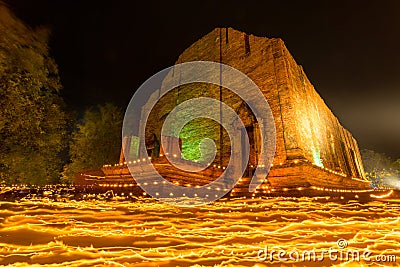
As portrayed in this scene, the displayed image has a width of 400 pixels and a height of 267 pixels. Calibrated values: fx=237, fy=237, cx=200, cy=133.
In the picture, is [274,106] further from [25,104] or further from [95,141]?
[95,141]

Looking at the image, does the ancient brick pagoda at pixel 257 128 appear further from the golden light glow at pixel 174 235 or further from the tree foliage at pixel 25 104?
the golden light glow at pixel 174 235

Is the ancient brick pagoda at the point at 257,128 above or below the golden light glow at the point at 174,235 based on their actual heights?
above

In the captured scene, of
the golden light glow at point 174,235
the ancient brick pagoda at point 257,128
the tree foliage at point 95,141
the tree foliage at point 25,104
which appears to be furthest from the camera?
the tree foliage at point 95,141

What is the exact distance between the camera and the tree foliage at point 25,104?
5348 mm

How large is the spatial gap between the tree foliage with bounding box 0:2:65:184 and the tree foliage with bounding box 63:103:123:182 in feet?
11.1

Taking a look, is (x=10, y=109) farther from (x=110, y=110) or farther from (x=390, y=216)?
(x=110, y=110)

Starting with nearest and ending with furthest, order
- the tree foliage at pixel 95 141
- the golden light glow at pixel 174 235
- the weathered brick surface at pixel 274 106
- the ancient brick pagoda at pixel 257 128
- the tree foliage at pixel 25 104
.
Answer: the golden light glow at pixel 174 235, the tree foliage at pixel 25 104, the ancient brick pagoda at pixel 257 128, the weathered brick surface at pixel 274 106, the tree foliage at pixel 95 141

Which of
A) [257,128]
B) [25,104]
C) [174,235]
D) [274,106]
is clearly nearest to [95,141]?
[25,104]

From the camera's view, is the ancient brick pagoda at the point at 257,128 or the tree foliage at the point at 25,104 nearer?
the tree foliage at the point at 25,104

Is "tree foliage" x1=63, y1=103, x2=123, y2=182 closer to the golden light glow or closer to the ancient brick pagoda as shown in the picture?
the ancient brick pagoda

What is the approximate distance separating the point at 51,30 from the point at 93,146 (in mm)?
14130

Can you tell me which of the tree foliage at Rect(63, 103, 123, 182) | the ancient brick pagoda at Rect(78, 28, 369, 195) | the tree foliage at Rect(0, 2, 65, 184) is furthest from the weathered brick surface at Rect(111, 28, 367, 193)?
the tree foliage at Rect(0, 2, 65, 184)

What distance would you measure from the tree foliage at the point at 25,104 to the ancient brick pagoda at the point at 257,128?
8.47 ft

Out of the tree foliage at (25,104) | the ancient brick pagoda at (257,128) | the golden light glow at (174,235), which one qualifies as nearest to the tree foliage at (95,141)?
the tree foliage at (25,104)
